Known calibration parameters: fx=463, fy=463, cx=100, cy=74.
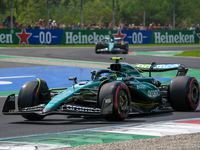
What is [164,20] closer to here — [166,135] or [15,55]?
[15,55]

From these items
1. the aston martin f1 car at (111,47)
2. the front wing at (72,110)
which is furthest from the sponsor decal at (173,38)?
the front wing at (72,110)

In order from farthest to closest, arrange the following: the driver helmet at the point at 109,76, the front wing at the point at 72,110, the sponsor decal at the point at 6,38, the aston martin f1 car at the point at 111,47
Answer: the sponsor decal at the point at 6,38
the aston martin f1 car at the point at 111,47
the driver helmet at the point at 109,76
the front wing at the point at 72,110

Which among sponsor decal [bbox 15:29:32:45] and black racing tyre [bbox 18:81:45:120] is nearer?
black racing tyre [bbox 18:81:45:120]

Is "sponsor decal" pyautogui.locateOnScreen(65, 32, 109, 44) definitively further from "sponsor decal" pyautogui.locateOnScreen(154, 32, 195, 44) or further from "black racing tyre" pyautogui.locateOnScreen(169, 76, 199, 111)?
"black racing tyre" pyautogui.locateOnScreen(169, 76, 199, 111)

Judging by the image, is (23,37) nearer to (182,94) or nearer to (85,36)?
(85,36)

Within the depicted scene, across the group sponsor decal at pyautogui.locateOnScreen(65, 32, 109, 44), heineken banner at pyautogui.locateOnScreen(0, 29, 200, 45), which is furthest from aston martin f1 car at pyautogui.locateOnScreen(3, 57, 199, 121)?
sponsor decal at pyautogui.locateOnScreen(65, 32, 109, 44)

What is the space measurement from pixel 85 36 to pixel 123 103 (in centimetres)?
3398

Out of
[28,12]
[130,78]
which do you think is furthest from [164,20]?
[130,78]

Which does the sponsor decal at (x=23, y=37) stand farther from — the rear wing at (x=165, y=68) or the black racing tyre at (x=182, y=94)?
the black racing tyre at (x=182, y=94)

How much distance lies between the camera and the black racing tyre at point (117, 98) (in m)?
8.64

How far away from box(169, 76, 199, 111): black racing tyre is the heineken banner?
94.3 feet

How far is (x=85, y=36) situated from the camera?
140 feet

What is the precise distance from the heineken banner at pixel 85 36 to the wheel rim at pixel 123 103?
2963 cm

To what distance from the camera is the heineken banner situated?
3834 centimetres
